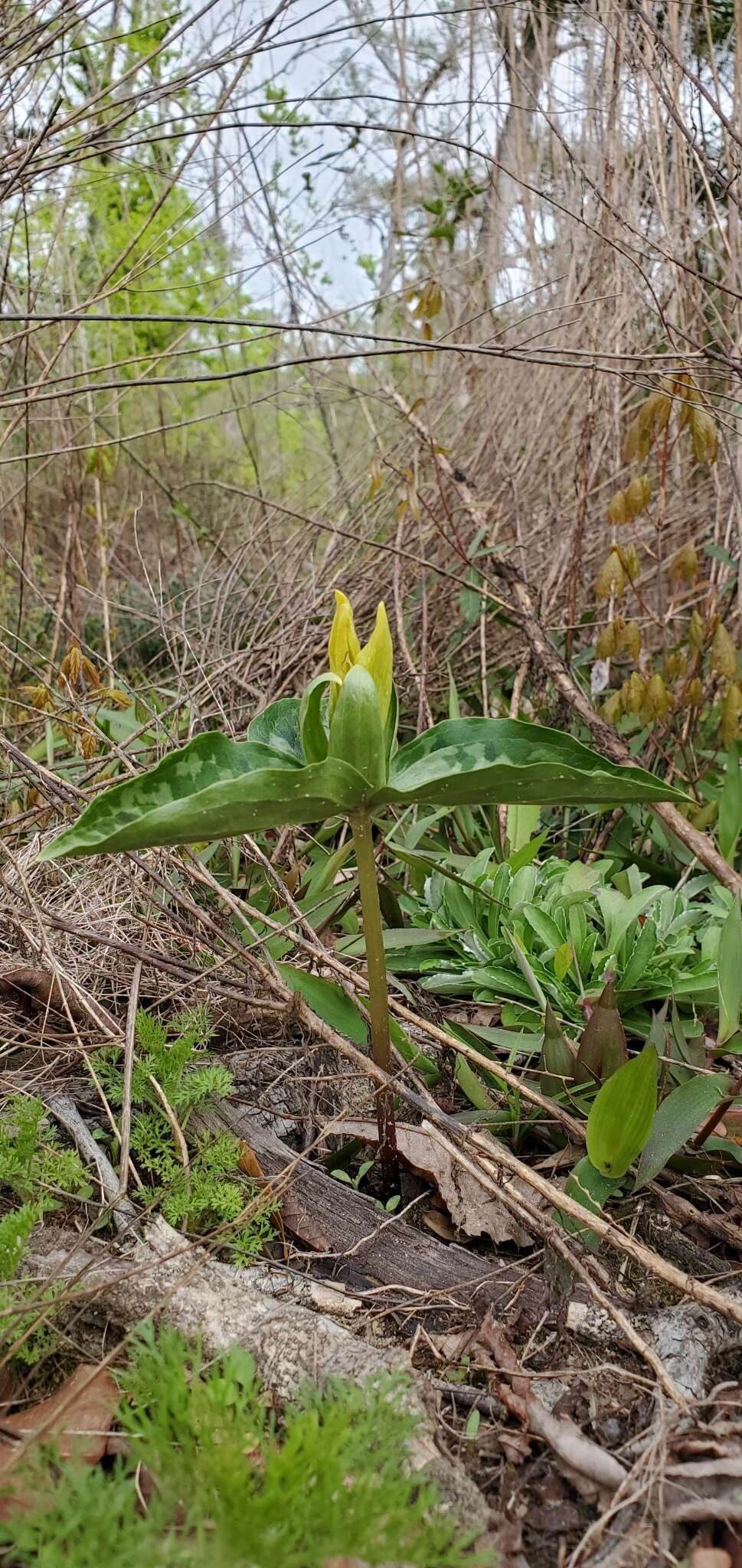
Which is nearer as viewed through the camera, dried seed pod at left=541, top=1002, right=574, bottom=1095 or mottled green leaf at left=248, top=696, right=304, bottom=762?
mottled green leaf at left=248, top=696, right=304, bottom=762

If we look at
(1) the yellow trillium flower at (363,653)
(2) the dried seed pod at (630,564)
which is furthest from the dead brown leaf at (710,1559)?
(2) the dried seed pod at (630,564)

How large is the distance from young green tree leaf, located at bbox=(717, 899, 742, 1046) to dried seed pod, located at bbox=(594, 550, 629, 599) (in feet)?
3.52

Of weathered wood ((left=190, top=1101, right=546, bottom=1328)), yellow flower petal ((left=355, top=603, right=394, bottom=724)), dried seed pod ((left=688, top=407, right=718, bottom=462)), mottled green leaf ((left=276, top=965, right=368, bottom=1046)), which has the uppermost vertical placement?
dried seed pod ((left=688, top=407, right=718, bottom=462))

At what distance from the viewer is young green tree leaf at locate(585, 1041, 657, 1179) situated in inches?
46.5

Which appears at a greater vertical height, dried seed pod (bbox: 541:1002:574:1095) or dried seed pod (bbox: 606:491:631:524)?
dried seed pod (bbox: 606:491:631:524)

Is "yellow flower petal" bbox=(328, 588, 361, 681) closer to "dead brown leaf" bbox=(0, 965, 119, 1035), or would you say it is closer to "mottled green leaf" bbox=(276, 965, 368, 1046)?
"mottled green leaf" bbox=(276, 965, 368, 1046)

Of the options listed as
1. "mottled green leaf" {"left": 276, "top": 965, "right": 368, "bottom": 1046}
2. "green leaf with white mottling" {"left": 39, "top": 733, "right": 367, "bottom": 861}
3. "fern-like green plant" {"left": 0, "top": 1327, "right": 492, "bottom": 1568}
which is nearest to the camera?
"fern-like green plant" {"left": 0, "top": 1327, "right": 492, "bottom": 1568}

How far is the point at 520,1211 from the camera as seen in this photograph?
3.87ft

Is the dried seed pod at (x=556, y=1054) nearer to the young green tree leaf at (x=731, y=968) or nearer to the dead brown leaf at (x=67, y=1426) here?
the young green tree leaf at (x=731, y=968)

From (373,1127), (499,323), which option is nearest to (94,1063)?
(373,1127)

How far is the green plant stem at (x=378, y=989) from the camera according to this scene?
45.5 inches

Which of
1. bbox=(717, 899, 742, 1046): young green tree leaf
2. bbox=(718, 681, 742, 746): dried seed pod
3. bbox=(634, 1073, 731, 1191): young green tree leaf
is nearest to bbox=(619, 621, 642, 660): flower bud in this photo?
bbox=(718, 681, 742, 746): dried seed pod

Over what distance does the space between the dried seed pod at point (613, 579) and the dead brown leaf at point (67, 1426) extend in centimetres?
183

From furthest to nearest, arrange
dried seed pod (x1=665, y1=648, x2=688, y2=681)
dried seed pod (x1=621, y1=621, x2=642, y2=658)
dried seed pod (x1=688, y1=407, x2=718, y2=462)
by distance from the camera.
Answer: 1. dried seed pod (x1=665, y1=648, x2=688, y2=681)
2. dried seed pod (x1=621, y1=621, x2=642, y2=658)
3. dried seed pod (x1=688, y1=407, x2=718, y2=462)
